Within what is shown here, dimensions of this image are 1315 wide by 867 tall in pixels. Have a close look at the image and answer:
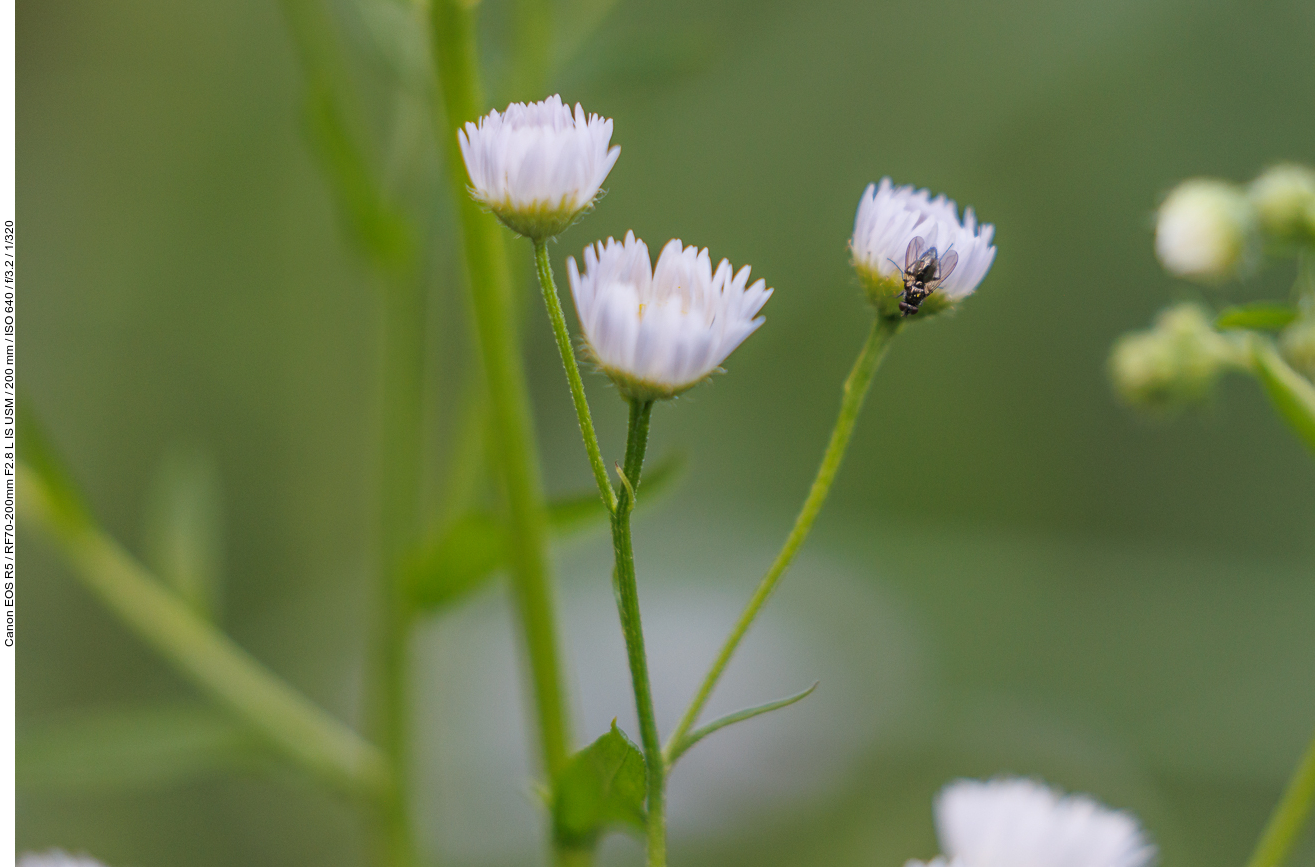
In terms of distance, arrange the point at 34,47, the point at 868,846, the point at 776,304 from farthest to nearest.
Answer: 1. the point at 34,47
2. the point at 776,304
3. the point at 868,846

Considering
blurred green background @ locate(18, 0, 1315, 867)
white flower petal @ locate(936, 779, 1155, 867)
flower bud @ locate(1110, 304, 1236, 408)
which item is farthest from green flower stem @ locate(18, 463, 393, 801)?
blurred green background @ locate(18, 0, 1315, 867)

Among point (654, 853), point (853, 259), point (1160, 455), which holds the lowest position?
point (654, 853)

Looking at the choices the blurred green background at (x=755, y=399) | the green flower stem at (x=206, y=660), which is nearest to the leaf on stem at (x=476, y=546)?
the green flower stem at (x=206, y=660)

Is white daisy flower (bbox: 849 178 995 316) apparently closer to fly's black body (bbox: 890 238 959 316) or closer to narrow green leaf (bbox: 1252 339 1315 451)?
fly's black body (bbox: 890 238 959 316)

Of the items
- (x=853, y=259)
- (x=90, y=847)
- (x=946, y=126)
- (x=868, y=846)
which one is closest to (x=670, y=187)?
(x=946, y=126)

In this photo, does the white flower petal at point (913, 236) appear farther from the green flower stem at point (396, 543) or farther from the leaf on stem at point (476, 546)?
the green flower stem at point (396, 543)

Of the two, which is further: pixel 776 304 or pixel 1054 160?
pixel 1054 160

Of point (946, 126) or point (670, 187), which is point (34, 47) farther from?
point (946, 126)
